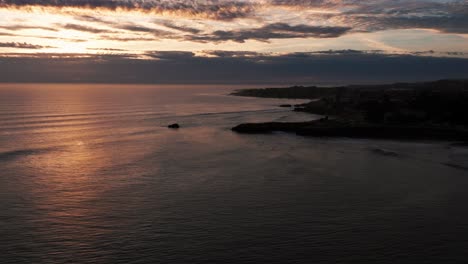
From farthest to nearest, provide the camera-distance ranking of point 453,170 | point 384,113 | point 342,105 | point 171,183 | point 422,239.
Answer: point 342,105 → point 384,113 → point 453,170 → point 171,183 → point 422,239

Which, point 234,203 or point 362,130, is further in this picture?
point 362,130

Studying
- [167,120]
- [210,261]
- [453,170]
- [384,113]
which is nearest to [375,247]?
[210,261]

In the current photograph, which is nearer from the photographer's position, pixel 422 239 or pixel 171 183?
pixel 422 239

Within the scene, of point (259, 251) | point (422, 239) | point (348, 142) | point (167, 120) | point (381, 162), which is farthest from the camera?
point (167, 120)

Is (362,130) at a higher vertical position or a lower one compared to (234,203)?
higher

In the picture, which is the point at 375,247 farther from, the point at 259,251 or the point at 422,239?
the point at 259,251

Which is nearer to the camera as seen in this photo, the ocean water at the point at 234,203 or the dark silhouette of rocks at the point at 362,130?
the ocean water at the point at 234,203

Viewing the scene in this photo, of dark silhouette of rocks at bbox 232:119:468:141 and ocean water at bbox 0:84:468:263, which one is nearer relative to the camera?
ocean water at bbox 0:84:468:263
